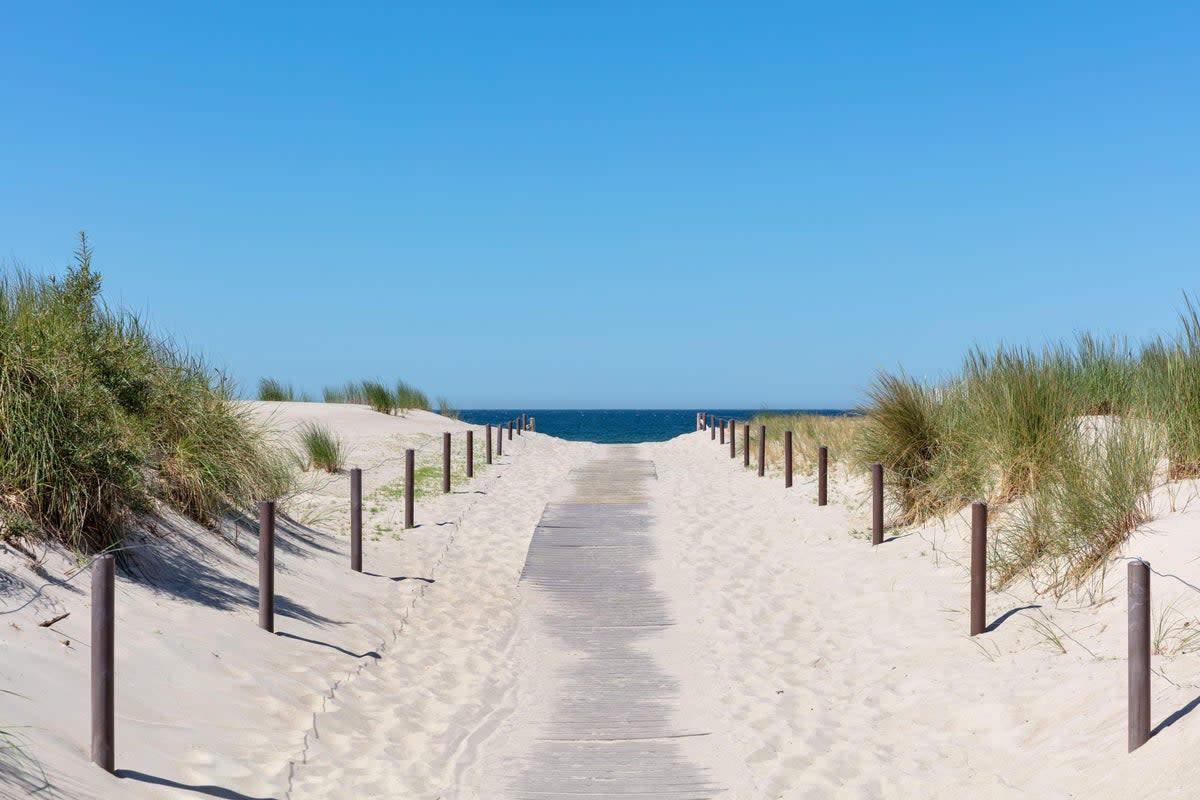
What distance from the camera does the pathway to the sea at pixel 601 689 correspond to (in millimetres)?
5523

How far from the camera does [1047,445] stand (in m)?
10.2

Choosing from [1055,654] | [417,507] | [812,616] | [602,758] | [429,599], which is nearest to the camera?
[602,758]

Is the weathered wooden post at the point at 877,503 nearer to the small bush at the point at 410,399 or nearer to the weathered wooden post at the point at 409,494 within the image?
the weathered wooden post at the point at 409,494

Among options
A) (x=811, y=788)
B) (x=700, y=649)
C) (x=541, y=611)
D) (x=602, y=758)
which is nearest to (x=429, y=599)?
(x=541, y=611)

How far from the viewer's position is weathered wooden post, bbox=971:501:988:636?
7.72 metres

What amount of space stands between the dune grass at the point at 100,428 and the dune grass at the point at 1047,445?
7.46 meters

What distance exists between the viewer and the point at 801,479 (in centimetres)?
1914

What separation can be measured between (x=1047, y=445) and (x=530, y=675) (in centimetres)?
612

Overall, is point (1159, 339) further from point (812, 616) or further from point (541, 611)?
point (541, 611)

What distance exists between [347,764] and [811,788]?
2663 millimetres

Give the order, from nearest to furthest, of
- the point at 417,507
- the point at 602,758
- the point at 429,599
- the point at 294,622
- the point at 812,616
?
the point at 602,758 → the point at 294,622 → the point at 812,616 → the point at 429,599 → the point at 417,507

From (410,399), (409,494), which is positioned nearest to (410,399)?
(410,399)

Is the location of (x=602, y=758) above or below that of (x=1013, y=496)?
below

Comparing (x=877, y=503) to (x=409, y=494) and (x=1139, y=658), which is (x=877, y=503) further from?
(x=409, y=494)
